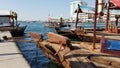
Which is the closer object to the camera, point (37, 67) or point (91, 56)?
point (91, 56)

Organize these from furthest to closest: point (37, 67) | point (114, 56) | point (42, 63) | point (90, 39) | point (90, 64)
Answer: point (90, 39)
point (42, 63)
point (37, 67)
point (114, 56)
point (90, 64)

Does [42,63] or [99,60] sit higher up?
[99,60]

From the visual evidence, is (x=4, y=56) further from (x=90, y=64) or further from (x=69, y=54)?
(x=90, y=64)

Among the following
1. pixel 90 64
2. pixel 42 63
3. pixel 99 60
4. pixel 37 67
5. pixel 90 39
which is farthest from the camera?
pixel 90 39

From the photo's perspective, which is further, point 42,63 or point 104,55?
point 42,63

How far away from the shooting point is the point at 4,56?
11461 mm

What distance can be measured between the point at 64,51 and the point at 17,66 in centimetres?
294

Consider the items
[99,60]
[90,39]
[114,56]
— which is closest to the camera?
[99,60]

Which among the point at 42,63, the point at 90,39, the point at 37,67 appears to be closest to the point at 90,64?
the point at 37,67

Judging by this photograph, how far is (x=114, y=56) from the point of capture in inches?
424

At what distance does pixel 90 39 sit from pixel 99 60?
49.5 ft

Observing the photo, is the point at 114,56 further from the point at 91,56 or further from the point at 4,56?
the point at 4,56

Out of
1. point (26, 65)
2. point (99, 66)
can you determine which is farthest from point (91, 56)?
point (26, 65)

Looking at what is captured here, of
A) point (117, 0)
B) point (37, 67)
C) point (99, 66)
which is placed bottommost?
point (37, 67)
